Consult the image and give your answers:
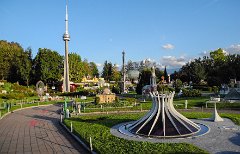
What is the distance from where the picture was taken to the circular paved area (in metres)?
13.8

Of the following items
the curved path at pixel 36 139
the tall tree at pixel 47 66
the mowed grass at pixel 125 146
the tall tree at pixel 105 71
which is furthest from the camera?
the tall tree at pixel 105 71

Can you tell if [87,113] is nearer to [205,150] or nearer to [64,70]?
[205,150]

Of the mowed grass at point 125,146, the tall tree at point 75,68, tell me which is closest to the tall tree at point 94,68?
the tall tree at point 75,68

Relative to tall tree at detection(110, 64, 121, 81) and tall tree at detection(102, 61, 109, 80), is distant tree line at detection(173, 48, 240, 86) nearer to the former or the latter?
tall tree at detection(110, 64, 121, 81)

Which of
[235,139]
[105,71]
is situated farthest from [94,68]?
[235,139]

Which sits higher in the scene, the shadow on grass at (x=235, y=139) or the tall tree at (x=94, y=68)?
the tall tree at (x=94, y=68)

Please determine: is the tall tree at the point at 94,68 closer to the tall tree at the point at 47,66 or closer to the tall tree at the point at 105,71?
the tall tree at the point at 105,71

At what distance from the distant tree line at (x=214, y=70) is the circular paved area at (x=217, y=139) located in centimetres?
5417

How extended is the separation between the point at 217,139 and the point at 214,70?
216 ft

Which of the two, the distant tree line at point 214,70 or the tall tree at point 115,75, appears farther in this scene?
the tall tree at point 115,75

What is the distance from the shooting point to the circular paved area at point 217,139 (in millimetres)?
13836

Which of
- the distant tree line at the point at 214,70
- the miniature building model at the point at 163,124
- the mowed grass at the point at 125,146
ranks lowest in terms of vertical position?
the mowed grass at the point at 125,146

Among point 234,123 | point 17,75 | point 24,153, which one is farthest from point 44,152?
point 17,75

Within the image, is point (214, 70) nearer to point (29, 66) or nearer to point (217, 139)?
point (29, 66)
